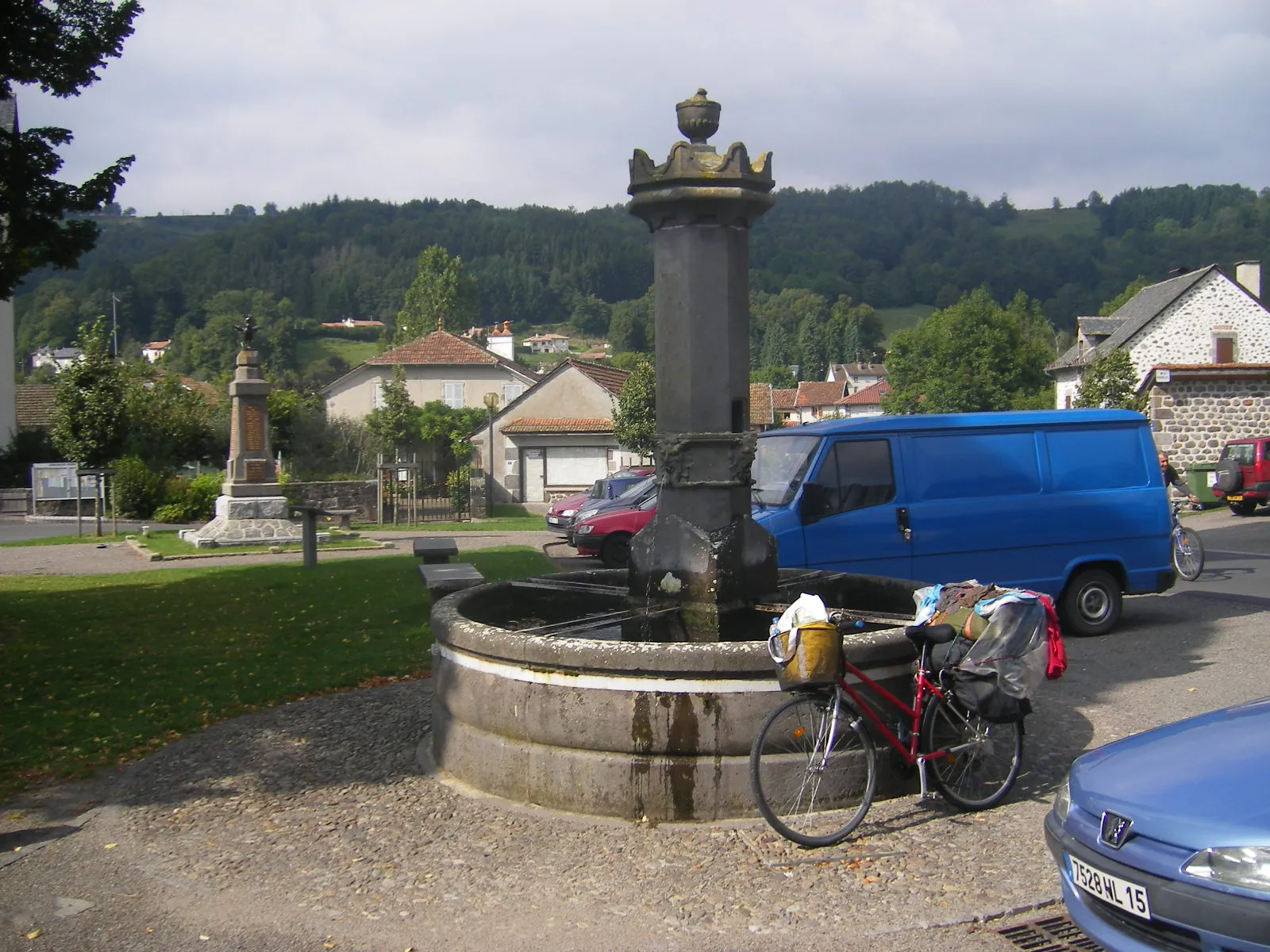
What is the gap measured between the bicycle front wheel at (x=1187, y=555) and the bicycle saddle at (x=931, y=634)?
1018cm

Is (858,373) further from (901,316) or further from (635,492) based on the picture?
(635,492)

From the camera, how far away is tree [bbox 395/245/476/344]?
309 ft

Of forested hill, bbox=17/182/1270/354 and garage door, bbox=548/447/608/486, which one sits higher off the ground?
forested hill, bbox=17/182/1270/354

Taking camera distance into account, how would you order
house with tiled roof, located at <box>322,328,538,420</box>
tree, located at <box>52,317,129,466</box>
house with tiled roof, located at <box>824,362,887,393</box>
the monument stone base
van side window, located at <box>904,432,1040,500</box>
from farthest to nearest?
house with tiled roof, located at <box>824,362,887,393</box>
house with tiled roof, located at <box>322,328,538,420</box>
tree, located at <box>52,317,129,466</box>
the monument stone base
van side window, located at <box>904,432,1040,500</box>

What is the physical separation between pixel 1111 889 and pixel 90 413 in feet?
124

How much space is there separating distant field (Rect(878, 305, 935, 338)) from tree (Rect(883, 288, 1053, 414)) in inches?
2307

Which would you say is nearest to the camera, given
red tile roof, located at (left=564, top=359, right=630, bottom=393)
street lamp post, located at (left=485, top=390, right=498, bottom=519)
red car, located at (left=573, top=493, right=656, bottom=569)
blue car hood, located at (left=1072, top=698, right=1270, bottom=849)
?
blue car hood, located at (left=1072, top=698, right=1270, bottom=849)

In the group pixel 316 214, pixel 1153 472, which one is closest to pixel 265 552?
pixel 1153 472

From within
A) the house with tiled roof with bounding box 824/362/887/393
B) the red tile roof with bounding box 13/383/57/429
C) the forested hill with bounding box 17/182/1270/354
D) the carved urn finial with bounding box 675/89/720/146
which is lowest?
the carved urn finial with bounding box 675/89/720/146

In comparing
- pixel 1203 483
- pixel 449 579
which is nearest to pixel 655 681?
pixel 449 579

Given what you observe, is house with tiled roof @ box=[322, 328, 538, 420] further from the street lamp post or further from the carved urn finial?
the carved urn finial

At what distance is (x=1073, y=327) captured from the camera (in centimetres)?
11262

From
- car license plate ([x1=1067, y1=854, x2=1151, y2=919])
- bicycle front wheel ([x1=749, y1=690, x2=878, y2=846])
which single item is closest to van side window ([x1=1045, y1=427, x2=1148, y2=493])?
bicycle front wheel ([x1=749, y1=690, x2=878, y2=846])

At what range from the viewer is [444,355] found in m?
62.0
